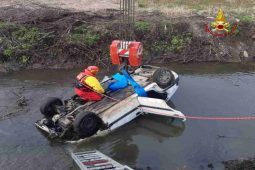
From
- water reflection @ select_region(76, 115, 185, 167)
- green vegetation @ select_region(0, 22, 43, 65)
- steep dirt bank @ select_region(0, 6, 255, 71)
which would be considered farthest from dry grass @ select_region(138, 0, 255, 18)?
water reflection @ select_region(76, 115, 185, 167)

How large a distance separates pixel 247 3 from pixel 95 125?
12.9 m

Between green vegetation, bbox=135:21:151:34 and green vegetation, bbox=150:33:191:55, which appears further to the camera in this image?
green vegetation, bbox=135:21:151:34

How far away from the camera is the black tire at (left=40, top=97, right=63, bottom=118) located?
1145 cm

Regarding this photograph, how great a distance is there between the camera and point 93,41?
53.2 ft

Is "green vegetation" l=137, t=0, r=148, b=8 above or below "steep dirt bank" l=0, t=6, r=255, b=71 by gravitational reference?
above

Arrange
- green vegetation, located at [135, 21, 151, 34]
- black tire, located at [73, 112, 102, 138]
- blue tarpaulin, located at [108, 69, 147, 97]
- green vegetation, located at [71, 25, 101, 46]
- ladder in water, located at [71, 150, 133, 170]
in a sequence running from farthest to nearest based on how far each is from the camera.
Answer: green vegetation, located at [135, 21, 151, 34] < green vegetation, located at [71, 25, 101, 46] < blue tarpaulin, located at [108, 69, 147, 97] < black tire, located at [73, 112, 102, 138] < ladder in water, located at [71, 150, 133, 170]

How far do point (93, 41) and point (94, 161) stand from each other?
25.1 ft

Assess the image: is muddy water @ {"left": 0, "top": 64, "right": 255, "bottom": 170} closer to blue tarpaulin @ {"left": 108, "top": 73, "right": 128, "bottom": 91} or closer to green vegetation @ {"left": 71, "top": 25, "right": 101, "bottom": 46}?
blue tarpaulin @ {"left": 108, "top": 73, "right": 128, "bottom": 91}

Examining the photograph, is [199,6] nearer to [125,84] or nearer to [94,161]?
[125,84]

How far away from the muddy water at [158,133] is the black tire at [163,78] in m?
0.90

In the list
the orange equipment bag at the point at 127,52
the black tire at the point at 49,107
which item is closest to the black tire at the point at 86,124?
the black tire at the point at 49,107

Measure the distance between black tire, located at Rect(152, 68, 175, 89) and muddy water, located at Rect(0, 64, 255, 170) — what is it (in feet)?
2.94

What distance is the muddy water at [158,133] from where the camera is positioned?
1005 cm

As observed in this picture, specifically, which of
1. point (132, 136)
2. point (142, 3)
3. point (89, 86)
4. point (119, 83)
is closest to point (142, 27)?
point (142, 3)
